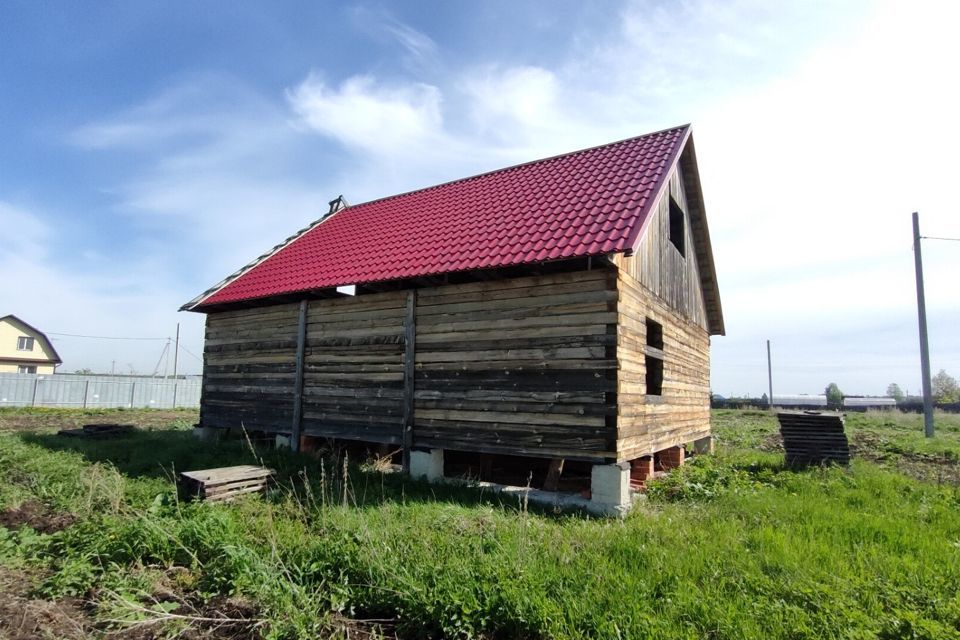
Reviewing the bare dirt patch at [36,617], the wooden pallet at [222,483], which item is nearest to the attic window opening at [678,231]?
the wooden pallet at [222,483]

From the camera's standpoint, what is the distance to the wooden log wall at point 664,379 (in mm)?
7477

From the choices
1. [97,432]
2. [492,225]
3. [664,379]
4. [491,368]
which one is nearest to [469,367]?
[491,368]

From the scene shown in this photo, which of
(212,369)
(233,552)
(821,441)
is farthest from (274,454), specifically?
(821,441)

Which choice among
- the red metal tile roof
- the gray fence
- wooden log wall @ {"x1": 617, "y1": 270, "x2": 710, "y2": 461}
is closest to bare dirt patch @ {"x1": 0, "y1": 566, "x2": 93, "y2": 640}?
the red metal tile roof

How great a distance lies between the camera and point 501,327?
8.01 m

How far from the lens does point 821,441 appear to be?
10078 millimetres

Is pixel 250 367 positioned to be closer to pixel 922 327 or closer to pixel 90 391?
pixel 922 327

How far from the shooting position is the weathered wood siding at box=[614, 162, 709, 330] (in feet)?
28.0

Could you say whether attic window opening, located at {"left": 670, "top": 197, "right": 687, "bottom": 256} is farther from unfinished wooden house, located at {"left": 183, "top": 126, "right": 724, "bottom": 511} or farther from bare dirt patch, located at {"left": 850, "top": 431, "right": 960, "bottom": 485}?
bare dirt patch, located at {"left": 850, "top": 431, "right": 960, "bottom": 485}

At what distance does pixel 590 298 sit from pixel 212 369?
9468 mm

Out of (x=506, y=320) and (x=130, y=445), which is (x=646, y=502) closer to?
(x=506, y=320)

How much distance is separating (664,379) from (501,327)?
3.64 meters

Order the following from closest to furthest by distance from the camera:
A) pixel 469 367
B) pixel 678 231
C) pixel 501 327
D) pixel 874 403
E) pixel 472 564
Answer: pixel 472 564
pixel 501 327
pixel 469 367
pixel 678 231
pixel 874 403

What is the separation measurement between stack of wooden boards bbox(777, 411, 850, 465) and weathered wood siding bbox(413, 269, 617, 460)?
5116mm
